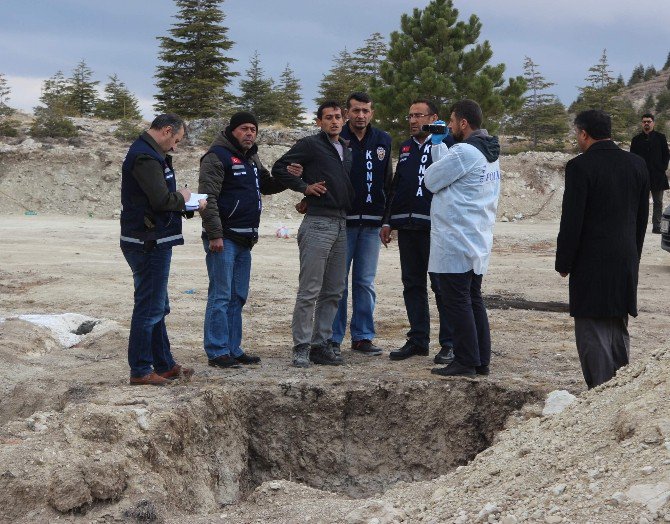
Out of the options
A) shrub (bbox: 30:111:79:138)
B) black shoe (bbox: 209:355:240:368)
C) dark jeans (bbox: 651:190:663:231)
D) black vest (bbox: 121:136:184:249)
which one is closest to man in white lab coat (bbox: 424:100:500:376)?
black shoe (bbox: 209:355:240:368)

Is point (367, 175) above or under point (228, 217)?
above

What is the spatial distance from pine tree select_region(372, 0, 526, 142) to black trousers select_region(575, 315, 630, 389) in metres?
20.4

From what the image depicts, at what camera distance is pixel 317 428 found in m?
6.22

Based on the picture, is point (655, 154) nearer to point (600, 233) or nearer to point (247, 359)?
point (600, 233)

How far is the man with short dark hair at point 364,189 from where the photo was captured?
7.03m

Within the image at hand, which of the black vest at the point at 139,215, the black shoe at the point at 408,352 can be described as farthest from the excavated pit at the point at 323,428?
the black vest at the point at 139,215

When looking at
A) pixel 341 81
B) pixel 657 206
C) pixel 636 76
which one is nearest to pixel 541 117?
pixel 341 81

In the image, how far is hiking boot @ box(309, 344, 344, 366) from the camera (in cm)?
695

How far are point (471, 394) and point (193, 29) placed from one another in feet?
107

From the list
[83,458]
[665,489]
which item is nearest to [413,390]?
[83,458]

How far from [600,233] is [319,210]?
212 centimetres

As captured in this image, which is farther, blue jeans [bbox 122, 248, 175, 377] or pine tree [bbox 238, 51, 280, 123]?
pine tree [bbox 238, 51, 280, 123]

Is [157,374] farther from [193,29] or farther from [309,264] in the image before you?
[193,29]

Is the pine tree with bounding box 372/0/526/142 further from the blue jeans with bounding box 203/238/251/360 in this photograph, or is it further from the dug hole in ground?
the blue jeans with bounding box 203/238/251/360
